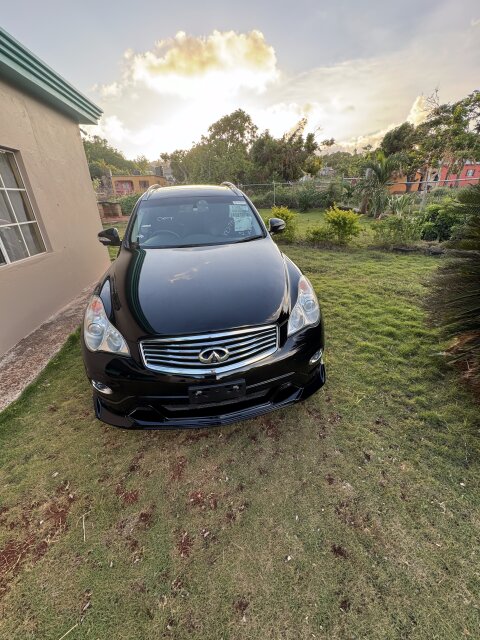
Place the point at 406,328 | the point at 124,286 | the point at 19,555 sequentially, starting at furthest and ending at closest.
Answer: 1. the point at 406,328
2. the point at 124,286
3. the point at 19,555

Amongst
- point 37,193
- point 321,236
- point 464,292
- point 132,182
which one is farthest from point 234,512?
point 132,182

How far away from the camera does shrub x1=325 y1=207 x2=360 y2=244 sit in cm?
688

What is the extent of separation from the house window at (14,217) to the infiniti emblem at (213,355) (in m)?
3.32

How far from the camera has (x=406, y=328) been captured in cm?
348

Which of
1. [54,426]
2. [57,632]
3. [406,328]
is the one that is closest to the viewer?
[57,632]

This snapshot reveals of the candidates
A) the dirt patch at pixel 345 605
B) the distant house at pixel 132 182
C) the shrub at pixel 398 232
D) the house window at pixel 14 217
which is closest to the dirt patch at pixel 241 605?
the dirt patch at pixel 345 605

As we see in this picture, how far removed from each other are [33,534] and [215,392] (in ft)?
4.21

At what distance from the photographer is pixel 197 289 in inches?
79.9

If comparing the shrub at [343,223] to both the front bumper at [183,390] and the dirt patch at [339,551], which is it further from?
the dirt patch at [339,551]

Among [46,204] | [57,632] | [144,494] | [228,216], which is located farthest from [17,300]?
[57,632]

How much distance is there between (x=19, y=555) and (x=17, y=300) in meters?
2.98

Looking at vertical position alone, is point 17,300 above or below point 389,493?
above

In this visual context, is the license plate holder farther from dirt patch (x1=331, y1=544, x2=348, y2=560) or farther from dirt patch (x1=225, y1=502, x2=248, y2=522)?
dirt patch (x1=331, y1=544, x2=348, y2=560)

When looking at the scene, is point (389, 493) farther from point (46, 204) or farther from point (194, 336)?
point (46, 204)
